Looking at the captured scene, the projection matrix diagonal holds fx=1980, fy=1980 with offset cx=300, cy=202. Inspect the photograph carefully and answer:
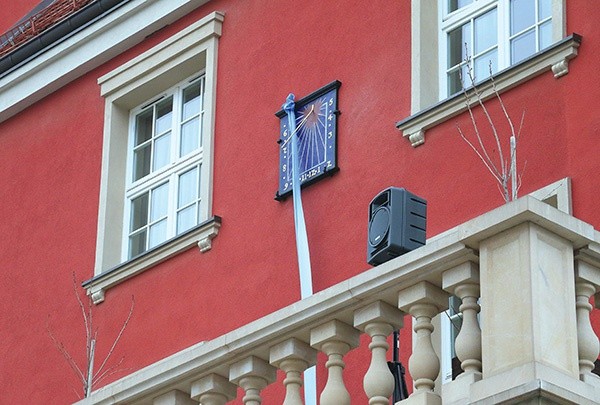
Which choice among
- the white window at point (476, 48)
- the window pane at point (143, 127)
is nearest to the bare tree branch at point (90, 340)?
the window pane at point (143, 127)

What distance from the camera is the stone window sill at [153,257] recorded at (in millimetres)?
15461

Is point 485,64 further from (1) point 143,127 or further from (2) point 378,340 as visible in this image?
(2) point 378,340

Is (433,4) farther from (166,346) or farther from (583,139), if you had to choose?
(166,346)

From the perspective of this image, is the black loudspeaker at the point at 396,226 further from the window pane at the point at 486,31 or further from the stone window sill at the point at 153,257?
the stone window sill at the point at 153,257

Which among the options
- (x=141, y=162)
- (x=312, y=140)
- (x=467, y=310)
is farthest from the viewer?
(x=141, y=162)

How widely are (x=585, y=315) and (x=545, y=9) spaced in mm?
5550

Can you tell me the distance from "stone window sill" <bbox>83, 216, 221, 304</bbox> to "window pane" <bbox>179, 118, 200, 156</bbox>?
1043mm

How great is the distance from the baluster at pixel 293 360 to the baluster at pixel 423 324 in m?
0.63

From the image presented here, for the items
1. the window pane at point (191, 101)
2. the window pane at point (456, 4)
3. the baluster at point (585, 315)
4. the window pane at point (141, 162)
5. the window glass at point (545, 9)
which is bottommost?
the baluster at point (585, 315)

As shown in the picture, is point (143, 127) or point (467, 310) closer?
point (467, 310)

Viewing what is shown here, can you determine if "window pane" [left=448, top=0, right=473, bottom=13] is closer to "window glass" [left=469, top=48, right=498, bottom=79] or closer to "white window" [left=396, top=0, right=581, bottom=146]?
"white window" [left=396, top=0, right=581, bottom=146]

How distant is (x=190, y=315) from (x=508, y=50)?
135 inches

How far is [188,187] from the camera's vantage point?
16344 millimetres

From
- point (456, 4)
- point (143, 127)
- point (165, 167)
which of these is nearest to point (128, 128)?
point (143, 127)
